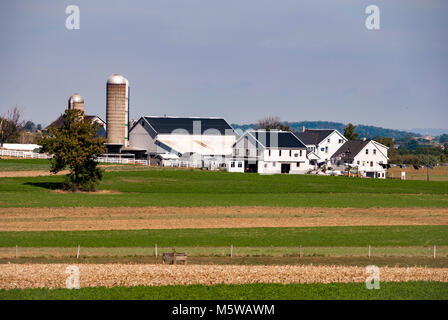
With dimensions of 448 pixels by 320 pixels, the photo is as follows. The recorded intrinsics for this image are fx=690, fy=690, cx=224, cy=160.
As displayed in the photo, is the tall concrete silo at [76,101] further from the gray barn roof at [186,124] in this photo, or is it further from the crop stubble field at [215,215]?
the crop stubble field at [215,215]

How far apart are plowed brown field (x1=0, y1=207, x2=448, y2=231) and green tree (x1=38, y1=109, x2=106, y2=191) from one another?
47.9 feet

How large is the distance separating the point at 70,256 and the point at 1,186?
37788 mm

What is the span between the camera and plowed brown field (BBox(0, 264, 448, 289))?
3177 cm

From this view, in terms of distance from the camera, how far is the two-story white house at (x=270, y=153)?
118294 millimetres

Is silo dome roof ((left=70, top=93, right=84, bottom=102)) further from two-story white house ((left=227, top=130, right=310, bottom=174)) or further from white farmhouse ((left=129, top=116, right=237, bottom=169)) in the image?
two-story white house ((left=227, top=130, right=310, bottom=174))

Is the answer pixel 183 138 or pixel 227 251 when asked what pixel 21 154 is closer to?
pixel 183 138

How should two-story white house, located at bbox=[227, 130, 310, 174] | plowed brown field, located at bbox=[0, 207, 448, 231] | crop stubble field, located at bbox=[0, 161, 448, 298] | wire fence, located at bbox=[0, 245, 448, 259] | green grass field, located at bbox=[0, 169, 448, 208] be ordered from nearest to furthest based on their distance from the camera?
1. crop stubble field, located at bbox=[0, 161, 448, 298]
2. wire fence, located at bbox=[0, 245, 448, 259]
3. plowed brown field, located at bbox=[0, 207, 448, 231]
4. green grass field, located at bbox=[0, 169, 448, 208]
5. two-story white house, located at bbox=[227, 130, 310, 174]

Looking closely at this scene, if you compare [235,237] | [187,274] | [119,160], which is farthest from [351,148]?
[187,274]

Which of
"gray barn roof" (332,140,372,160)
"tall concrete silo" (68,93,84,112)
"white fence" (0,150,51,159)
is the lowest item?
"white fence" (0,150,51,159)

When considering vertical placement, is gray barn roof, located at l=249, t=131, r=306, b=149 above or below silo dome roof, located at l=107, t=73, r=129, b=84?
below

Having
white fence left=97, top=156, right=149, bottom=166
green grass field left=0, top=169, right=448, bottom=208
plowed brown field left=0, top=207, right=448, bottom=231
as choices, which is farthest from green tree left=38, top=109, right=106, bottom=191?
white fence left=97, top=156, right=149, bottom=166

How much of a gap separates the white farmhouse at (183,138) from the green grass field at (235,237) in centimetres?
7046

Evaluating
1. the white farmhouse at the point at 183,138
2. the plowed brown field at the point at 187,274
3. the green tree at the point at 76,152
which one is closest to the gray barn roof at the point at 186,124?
the white farmhouse at the point at 183,138
